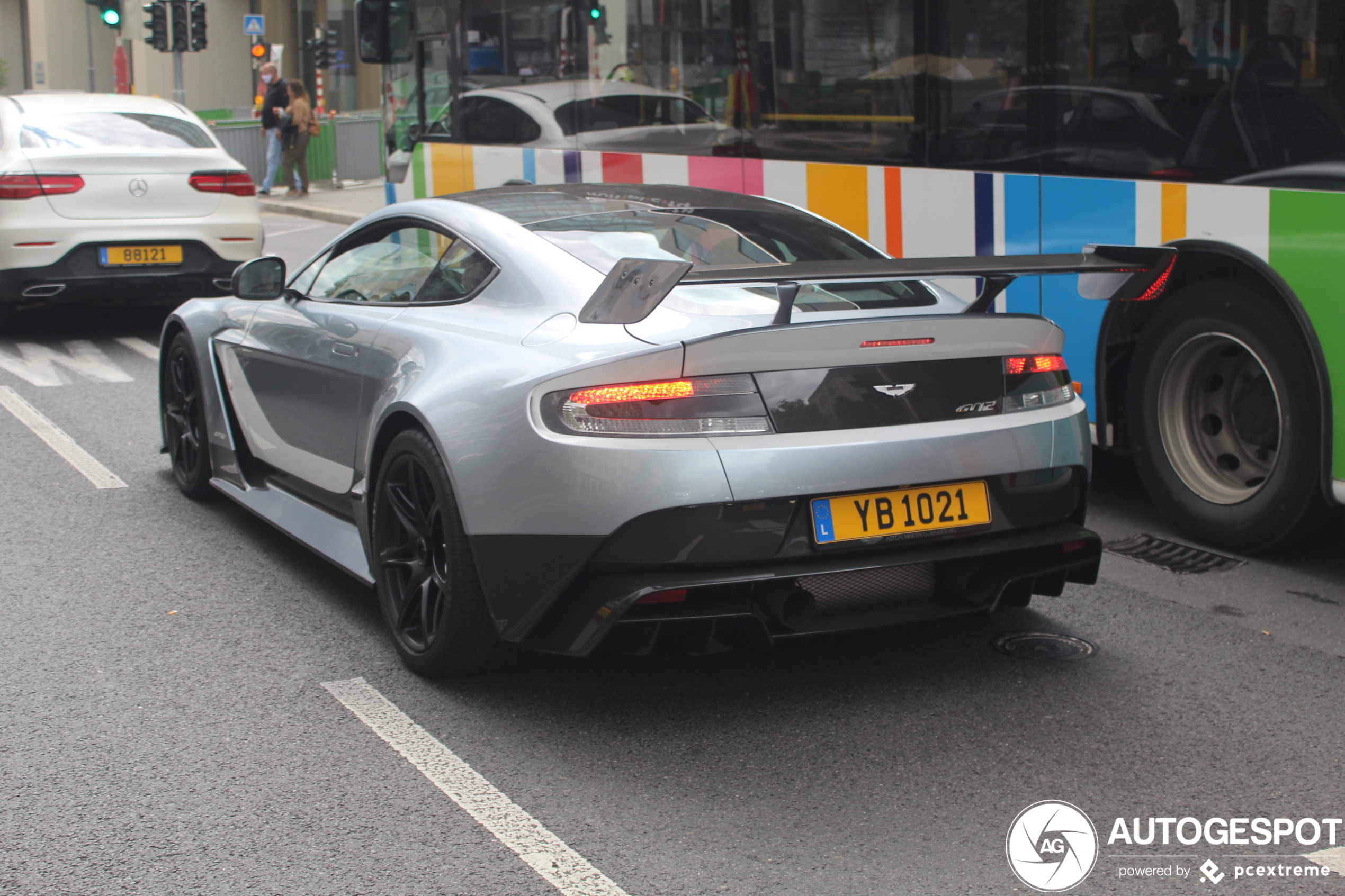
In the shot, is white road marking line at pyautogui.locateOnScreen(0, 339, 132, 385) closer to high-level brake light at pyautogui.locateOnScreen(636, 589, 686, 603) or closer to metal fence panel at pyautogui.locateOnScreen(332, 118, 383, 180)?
high-level brake light at pyautogui.locateOnScreen(636, 589, 686, 603)

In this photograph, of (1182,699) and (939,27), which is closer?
(1182,699)

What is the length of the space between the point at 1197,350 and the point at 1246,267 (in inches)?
15.6

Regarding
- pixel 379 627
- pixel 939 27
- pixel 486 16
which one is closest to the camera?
pixel 379 627

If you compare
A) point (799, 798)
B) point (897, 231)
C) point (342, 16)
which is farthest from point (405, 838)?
point (342, 16)

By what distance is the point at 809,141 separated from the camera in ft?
22.9

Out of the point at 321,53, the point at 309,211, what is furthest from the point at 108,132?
the point at 321,53

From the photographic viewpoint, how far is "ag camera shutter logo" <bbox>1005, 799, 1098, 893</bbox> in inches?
111

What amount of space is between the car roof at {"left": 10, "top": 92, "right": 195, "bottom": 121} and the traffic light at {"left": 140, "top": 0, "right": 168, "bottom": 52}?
13.1 meters

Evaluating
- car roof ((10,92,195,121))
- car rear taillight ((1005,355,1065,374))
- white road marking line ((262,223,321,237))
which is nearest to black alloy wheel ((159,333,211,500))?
car rear taillight ((1005,355,1065,374))

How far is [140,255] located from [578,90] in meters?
3.31

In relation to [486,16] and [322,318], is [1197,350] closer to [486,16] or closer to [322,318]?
[322,318]

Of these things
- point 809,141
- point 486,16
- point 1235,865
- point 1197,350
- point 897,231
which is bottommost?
point 1235,865

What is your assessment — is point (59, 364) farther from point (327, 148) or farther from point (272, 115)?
point (327, 148)

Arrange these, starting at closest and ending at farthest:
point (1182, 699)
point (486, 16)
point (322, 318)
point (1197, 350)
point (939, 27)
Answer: point (1182, 699) < point (322, 318) < point (1197, 350) < point (939, 27) < point (486, 16)
